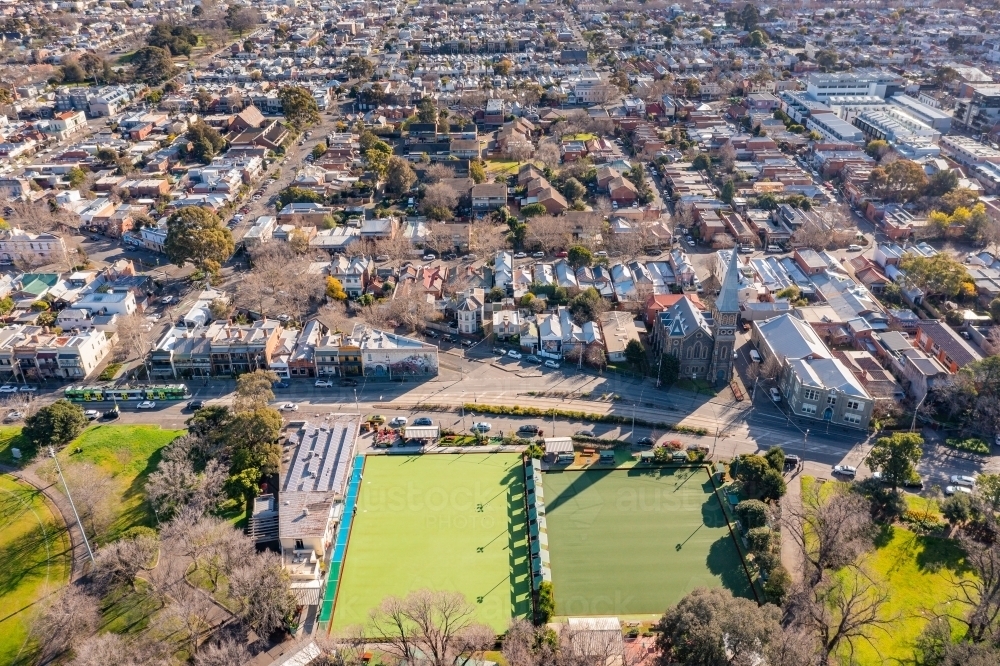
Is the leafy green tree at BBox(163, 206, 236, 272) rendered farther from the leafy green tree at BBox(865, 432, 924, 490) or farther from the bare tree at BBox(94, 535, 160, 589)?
the leafy green tree at BBox(865, 432, 924, 490)

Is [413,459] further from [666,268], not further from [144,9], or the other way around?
[144,9]

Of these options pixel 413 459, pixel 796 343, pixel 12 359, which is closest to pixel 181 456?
pixel 413 459

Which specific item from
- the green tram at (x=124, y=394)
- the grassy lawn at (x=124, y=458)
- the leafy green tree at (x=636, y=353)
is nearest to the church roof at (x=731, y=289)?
the leafy green tree at (x=636, y=353)

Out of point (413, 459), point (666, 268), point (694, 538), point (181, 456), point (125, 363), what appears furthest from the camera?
point (666, 268)

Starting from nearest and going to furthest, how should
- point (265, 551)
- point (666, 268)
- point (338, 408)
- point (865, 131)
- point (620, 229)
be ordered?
point (265, 551) → point (338, 408) → point (666, 268) → point (620, 229) → point (865, 131)

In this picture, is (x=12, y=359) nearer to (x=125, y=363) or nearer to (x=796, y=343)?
(x=125, y=363)

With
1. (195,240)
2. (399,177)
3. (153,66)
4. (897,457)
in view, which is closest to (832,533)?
(897,457)

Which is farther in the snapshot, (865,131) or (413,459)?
(865,131)
